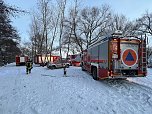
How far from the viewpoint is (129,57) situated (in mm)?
14812

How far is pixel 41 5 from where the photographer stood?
1676 inches

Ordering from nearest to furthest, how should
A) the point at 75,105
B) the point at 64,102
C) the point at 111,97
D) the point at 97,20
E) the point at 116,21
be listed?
the point at 75,105 < the point at 64,102 < the point at 111,97 < the point at 97,20 < the point at 116,21

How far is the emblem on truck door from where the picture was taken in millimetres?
14614

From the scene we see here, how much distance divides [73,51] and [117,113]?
66.6 meters

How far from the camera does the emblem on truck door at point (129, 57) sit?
14.6 meters

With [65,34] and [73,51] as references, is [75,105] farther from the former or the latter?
[73,51]

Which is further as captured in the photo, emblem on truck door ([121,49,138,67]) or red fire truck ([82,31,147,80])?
emblem on truck door ([121,49,138,67])

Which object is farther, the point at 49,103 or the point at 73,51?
the point at 73,51

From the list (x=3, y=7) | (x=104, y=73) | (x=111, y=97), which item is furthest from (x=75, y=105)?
(x=104, y=73)

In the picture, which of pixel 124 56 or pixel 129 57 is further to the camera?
pixel 129 57

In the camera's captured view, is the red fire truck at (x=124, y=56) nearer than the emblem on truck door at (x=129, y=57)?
Yes

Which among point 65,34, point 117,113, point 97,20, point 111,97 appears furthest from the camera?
point 97,20

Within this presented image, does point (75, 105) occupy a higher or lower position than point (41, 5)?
lower

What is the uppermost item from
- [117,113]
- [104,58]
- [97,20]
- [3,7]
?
[97,20]
